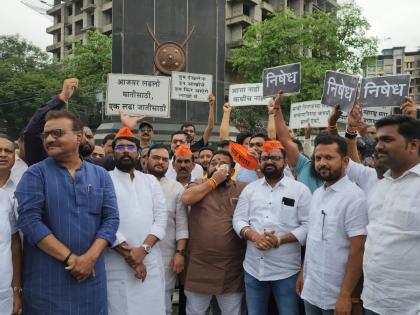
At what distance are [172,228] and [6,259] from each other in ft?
5.06

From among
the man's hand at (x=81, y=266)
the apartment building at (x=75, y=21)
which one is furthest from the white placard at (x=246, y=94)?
the apartment building at (x=75, y=21)

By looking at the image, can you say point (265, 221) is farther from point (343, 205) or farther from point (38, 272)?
point (38, 272)

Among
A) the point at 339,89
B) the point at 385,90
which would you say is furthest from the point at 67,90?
the point at 385,90

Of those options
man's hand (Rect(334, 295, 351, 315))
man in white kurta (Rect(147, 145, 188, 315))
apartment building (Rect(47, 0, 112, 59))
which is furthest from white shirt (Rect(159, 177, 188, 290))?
apartment building (Rect(47, 0, 112, 59))

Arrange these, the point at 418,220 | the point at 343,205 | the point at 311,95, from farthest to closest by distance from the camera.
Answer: the point at 311,95 < the point at 343,205 < the point at 418,220

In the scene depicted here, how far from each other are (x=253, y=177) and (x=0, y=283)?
110 inches

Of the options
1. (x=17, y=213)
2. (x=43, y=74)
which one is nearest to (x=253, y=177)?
(x=17, y=213)

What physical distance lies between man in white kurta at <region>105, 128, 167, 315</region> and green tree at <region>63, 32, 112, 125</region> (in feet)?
85.8

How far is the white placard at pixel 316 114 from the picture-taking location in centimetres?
746

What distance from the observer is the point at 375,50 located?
23.5m

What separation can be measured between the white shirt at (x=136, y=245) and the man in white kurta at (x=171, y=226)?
0.97ft

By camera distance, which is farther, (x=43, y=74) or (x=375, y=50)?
(x=43, y=74)

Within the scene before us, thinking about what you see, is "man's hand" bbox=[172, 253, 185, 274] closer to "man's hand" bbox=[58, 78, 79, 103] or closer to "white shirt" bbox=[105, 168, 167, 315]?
"white shirt" bbox=[105, 168, 167, 315]

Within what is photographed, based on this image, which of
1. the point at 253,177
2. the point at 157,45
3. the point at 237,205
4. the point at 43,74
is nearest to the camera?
the point at 237,205
